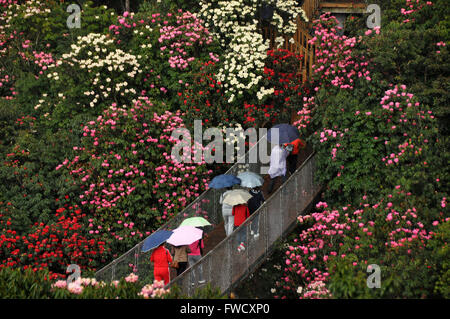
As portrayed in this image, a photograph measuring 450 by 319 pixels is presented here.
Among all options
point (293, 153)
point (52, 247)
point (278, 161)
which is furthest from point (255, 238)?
point (52, 247)

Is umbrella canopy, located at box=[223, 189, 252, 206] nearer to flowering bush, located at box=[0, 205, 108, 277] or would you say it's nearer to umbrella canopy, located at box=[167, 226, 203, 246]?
umbrella canopy, located at box=[167, 226, 203, 246]

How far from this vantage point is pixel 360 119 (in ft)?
39.8

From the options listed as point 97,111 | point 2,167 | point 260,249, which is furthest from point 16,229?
point 260,249

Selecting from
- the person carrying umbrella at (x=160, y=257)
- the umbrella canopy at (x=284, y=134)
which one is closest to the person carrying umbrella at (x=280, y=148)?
the umbrella canopy at (x=284, y=134)

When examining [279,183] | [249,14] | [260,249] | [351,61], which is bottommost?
[260,249]

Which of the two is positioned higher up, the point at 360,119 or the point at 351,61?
the point at 351,61

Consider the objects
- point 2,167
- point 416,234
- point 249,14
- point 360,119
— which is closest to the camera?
point 416,234

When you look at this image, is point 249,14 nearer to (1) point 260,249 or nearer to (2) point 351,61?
(2) point 351,61

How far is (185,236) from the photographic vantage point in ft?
33.7

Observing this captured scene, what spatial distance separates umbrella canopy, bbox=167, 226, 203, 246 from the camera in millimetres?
10156

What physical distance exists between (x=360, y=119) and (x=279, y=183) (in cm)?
253

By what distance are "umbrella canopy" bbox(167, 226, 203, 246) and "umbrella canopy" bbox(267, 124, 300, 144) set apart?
338cm

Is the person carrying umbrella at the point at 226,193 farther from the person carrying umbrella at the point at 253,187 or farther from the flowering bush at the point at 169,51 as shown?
the flowering bush at the point at 169,51

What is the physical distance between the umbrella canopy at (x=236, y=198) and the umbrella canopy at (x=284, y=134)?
1947mm
